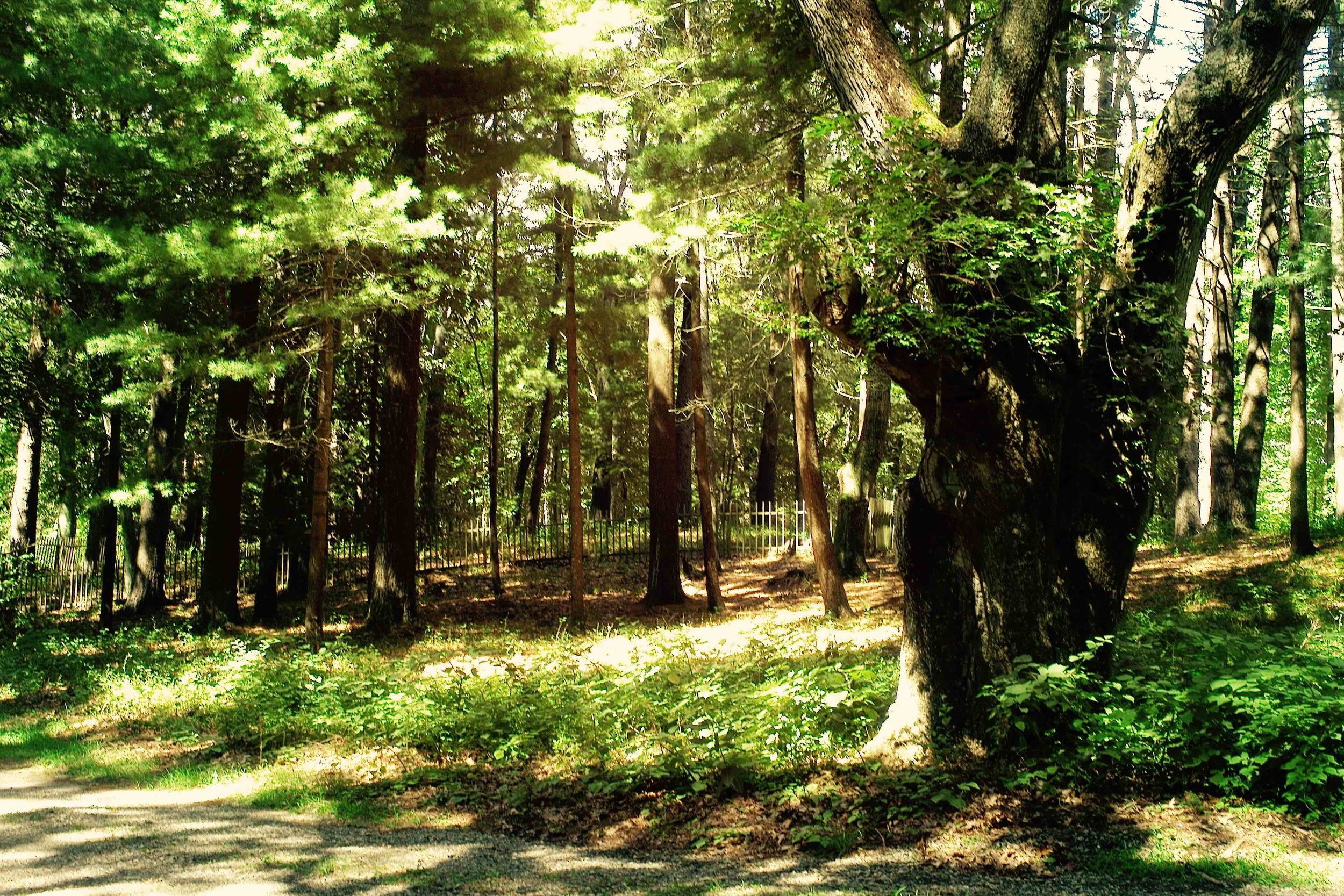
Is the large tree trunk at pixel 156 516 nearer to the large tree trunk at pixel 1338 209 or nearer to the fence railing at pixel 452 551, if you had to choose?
the fence railing at pixel 452 551

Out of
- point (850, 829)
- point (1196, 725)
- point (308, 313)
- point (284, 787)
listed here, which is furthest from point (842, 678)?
point (308, 313)

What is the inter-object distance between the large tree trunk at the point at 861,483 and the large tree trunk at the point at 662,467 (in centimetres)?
298

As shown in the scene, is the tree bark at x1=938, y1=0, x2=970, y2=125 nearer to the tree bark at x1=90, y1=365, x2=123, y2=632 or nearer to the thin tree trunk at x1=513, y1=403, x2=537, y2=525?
the tree bark at x1=90, y1=365, x2=123, y2=632

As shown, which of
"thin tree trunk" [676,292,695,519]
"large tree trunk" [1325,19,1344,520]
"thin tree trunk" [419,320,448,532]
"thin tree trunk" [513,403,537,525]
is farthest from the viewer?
"thin tree trunk" [513,403,537,525]

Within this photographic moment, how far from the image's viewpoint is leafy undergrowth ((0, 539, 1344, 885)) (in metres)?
4.89

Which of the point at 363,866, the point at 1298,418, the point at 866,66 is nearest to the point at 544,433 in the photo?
the point at 1298,418

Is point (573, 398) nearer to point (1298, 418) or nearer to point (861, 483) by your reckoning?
point (861, 483)

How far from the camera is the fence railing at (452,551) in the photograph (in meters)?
20.1

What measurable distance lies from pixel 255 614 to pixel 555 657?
8219mm

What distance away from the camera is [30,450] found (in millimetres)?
21203

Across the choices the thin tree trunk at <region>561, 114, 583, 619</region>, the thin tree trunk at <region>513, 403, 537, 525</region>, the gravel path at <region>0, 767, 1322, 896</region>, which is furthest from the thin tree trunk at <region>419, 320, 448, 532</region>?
the gravel path at <region>0, 767, 1322, 896</region>

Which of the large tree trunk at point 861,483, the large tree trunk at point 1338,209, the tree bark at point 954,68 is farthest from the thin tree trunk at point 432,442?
the large tree trunk at point 1338,209

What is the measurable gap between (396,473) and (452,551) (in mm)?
8823

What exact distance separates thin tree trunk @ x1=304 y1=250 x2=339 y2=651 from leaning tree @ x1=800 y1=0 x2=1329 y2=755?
794 centimetres
